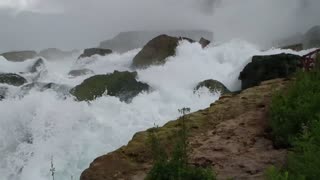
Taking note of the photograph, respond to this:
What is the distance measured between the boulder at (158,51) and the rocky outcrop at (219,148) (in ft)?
66.1

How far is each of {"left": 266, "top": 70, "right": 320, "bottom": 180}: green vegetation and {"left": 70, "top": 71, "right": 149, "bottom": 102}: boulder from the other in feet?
42.4

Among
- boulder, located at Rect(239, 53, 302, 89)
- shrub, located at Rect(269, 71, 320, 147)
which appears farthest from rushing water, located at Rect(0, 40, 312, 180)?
shrub, located at Rect(269, 71, 320, 147)

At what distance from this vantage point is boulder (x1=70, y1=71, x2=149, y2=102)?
23.0 meters

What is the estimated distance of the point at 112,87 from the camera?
24.1 metres

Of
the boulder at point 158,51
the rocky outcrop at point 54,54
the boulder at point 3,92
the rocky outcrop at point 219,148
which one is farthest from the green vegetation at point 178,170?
the rocky outcrop at point 54,54

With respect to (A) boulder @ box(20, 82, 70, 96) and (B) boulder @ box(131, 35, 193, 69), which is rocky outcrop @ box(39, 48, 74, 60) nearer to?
(B) boulder @ box(131, 35, 193, 69)

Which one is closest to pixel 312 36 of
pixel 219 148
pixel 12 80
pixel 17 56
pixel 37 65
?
pixel 17 56

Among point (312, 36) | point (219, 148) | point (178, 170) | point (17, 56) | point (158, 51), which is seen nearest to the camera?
point (178, 170)

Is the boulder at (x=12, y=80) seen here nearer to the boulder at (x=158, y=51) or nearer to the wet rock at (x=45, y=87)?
the wet rock at (x=45, y=87)

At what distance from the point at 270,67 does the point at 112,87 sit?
6622mm

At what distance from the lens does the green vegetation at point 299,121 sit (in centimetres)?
621

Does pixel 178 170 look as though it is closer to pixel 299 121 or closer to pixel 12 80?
pixel 299 121

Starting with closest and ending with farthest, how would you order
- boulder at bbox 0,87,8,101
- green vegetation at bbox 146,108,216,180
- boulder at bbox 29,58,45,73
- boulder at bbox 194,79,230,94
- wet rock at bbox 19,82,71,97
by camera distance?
1. green vegetation at bbox 146,108,216,180
2. boulder at bbox 194,79,230,94
3. boulder at bbox 0,87,8,101
4. wet rock at bbox 19,82,71,97
5. boulder at bbox 29,58,45,73

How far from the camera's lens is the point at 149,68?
3045 centimetres
